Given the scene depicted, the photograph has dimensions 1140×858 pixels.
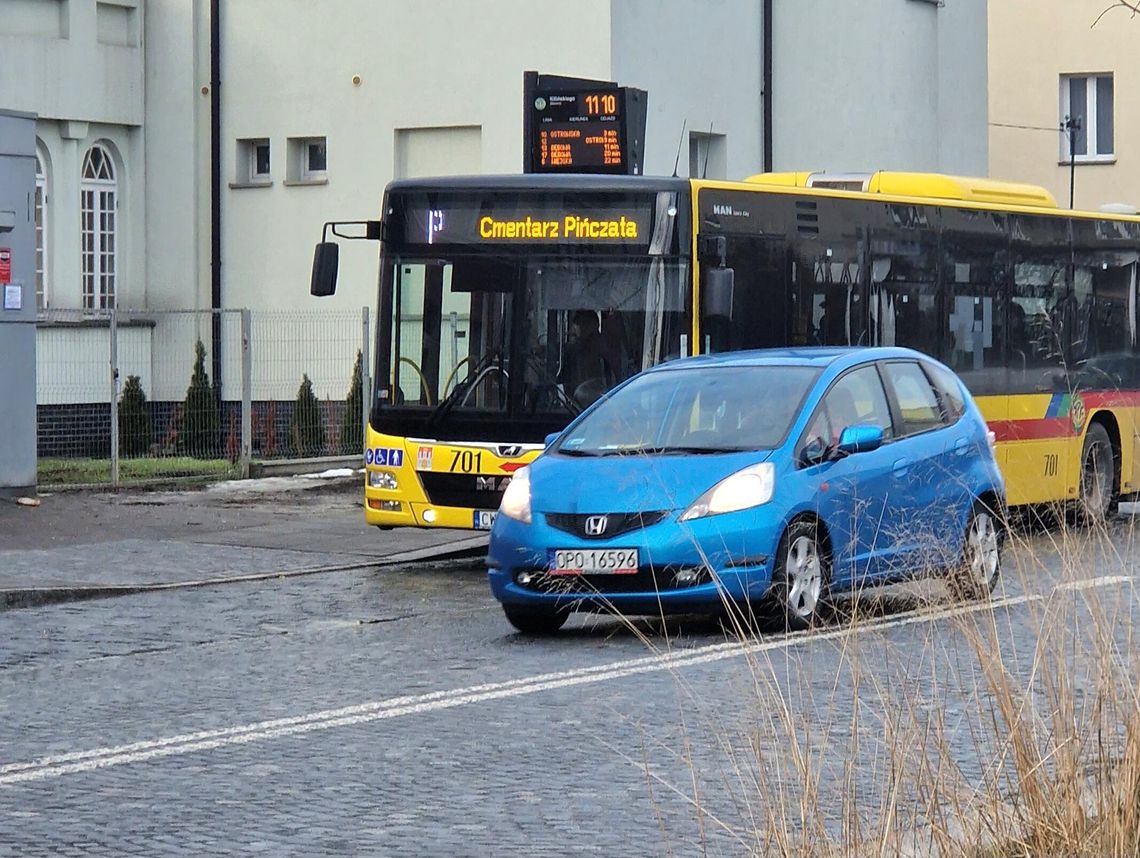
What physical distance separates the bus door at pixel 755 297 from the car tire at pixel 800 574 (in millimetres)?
4193

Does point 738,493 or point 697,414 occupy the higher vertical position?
point 697,414

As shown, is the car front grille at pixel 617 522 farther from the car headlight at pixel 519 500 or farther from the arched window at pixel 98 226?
the arched window at pixel 98 226

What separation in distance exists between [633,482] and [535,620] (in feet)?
3.48

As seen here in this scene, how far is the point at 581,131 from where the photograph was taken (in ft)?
70.4

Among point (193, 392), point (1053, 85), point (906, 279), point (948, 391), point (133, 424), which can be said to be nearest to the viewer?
point (948, 391)

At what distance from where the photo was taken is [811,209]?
57.5 feet

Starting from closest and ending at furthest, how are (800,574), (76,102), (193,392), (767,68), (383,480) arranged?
(800,574) → (383,480) → (193,392) → (76,102) → (767,68)

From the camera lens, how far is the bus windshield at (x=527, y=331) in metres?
16.1

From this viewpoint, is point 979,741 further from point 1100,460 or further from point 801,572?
point 1100,460

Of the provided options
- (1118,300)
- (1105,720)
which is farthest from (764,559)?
(1118,300)

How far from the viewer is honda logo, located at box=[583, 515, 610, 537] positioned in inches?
464

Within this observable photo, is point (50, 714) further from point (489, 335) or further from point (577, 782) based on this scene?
point (489, 335)

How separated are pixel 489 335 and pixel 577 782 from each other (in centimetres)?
874

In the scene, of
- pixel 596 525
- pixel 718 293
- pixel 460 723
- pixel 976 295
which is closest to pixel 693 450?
pixel 596 525
